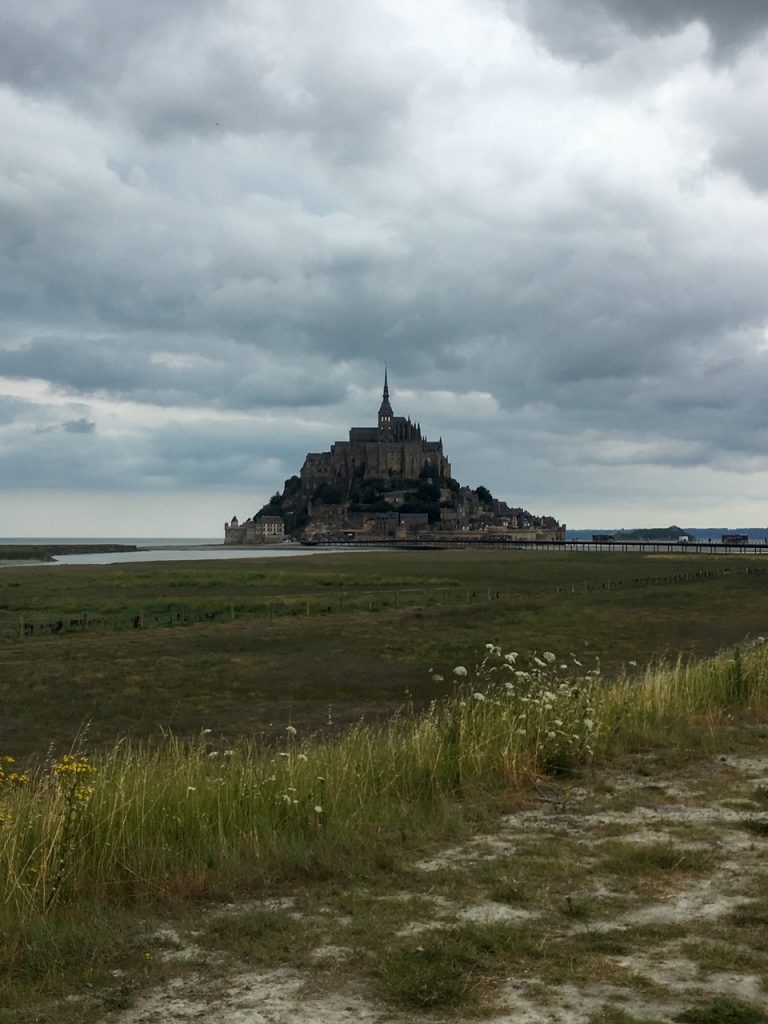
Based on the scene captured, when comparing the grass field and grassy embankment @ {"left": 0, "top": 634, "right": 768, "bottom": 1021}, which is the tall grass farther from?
the grass field

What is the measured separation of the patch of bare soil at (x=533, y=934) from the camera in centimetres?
456

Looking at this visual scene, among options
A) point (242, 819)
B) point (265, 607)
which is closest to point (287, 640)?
point (265, 607)

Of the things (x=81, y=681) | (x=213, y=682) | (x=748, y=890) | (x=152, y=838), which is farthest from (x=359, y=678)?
(x=748, y=890)

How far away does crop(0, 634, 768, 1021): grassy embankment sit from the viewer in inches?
219

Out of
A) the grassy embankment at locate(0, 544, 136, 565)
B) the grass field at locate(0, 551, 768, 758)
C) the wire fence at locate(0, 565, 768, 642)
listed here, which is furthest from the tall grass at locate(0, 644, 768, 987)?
the grassy embankment at locate(0, 544, 136, 565)

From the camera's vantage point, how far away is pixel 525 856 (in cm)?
680

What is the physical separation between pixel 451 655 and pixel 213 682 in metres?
6.86

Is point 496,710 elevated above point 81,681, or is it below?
above

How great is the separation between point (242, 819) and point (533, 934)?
2.94m

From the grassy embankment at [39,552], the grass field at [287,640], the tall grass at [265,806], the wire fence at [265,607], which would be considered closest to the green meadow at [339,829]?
the tall grass at [265,806]

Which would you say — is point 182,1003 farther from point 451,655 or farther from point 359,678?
point 451,655

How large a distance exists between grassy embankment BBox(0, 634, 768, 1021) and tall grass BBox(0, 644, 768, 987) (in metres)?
0.02

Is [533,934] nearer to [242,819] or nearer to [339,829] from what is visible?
[339,829]

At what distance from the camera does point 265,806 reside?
7.69 m
